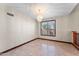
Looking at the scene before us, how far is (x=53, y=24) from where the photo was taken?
6035 mm

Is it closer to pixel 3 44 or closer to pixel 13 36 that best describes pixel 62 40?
pixel 13 36

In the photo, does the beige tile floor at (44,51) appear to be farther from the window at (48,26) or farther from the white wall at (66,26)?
the white wall at (66,26)

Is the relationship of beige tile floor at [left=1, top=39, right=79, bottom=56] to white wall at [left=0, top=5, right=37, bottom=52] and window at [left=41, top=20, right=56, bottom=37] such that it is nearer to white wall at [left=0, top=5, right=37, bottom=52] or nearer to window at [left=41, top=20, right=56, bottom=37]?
white wall at [left=0, top=5, right=37, bottom=52]

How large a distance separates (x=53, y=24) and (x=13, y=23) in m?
2.88

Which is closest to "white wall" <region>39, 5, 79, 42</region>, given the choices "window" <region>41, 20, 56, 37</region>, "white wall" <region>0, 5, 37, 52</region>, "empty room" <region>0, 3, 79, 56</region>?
"empty room" <region>0, 3, 79, 56</region>

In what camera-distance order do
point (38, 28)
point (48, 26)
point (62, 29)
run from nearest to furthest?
1. point (48, 26)
2. point (62, 29)
3. point (38, 28)

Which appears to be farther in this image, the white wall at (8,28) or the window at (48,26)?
the window at (48,26)

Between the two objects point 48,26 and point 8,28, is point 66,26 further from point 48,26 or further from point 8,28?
point 8,28

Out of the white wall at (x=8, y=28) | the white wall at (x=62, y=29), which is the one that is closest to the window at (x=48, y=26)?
the white wall at (x=62, y=29)

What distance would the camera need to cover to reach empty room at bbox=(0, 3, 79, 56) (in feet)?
11.1

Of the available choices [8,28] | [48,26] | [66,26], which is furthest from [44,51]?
[66,26]

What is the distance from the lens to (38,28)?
6547mm

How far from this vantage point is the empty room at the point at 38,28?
3.37 metres

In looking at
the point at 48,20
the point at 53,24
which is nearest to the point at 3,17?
the point at 48,20
